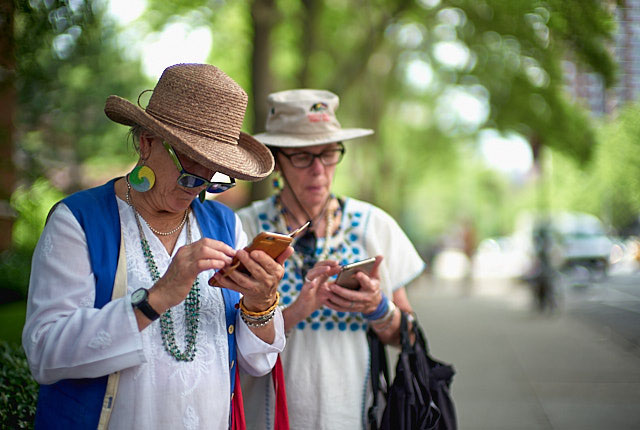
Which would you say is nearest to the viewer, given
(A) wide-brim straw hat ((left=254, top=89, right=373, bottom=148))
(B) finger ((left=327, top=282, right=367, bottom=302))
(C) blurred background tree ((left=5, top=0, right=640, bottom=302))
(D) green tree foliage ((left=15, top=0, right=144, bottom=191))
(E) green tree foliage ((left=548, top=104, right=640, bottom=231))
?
(B) finger ((left=327, top=282, right=367, bottom=302))

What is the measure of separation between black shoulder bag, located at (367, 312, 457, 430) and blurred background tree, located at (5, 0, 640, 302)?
77.0 inches

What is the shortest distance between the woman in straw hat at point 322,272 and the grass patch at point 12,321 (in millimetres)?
2336

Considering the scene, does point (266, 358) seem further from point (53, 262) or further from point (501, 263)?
point (501, 263)

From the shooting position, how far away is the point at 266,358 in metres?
2.45

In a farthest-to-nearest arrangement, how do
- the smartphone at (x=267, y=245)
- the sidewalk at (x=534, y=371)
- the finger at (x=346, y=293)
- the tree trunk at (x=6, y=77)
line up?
1. the sidewalk at (x=534, y=371)
2. the tree trunk at (x=6, y=77)
3. the finger at (x=346, y=293)
4. the smartphone at (x=267, y=245)

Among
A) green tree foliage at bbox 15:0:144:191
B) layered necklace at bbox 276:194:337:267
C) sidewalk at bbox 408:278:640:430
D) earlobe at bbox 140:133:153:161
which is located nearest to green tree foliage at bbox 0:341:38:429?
green tree foliage at bbox 15:0:144:191

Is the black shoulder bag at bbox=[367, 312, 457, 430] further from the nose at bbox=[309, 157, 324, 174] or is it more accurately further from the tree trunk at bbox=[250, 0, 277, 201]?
the tree trunk at bbox=[250, 0, 277, 201]

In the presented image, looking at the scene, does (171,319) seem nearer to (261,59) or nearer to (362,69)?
(261,59)

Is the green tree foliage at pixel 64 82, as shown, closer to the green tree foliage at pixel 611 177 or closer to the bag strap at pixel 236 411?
the bag strap at pixel 236 411

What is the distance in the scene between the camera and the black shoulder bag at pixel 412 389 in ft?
9.59

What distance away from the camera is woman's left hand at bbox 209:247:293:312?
6.97ft

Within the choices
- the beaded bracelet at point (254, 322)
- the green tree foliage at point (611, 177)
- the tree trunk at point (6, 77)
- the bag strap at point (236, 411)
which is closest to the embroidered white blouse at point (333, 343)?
the bag strap at point (236, 411)

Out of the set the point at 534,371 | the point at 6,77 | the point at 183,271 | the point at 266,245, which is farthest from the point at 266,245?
the point at 534,371

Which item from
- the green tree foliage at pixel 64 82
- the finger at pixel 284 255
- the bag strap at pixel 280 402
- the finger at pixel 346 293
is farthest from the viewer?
the green tree foliage at pixel 64 82
